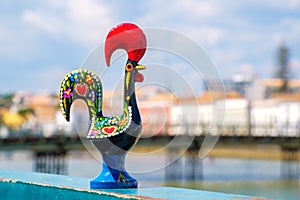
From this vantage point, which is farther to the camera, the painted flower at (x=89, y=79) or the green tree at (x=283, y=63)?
the green tree at (x=283, y=63)

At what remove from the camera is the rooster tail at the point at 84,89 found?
3.41 meters

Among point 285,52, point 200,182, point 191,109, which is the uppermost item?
point 285,52

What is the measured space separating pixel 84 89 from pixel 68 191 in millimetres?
554

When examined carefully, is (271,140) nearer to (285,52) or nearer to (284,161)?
(284,161)

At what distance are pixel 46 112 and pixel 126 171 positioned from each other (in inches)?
3401

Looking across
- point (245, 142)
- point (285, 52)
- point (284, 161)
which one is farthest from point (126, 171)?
point (285, 52)

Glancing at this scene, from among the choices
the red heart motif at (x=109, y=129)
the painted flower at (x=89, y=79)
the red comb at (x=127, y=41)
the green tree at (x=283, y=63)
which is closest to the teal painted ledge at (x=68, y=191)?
the red heart motif at (x=109, y=129)

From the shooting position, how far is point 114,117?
339 centimetres

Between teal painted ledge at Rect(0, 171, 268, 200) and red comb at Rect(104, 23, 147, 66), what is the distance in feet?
2.33

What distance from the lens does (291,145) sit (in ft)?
156

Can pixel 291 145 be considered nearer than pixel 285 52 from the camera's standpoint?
Yes

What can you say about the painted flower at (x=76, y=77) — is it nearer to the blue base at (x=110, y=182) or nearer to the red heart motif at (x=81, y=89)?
the red heart motif at (x=81, y=89)

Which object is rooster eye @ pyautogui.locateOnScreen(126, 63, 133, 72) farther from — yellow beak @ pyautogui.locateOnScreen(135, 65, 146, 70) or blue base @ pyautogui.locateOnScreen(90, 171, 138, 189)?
blue base @ pyautogui.locateOnScreen(90, 171, 138, 189)

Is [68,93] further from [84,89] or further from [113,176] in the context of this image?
[113,176]
